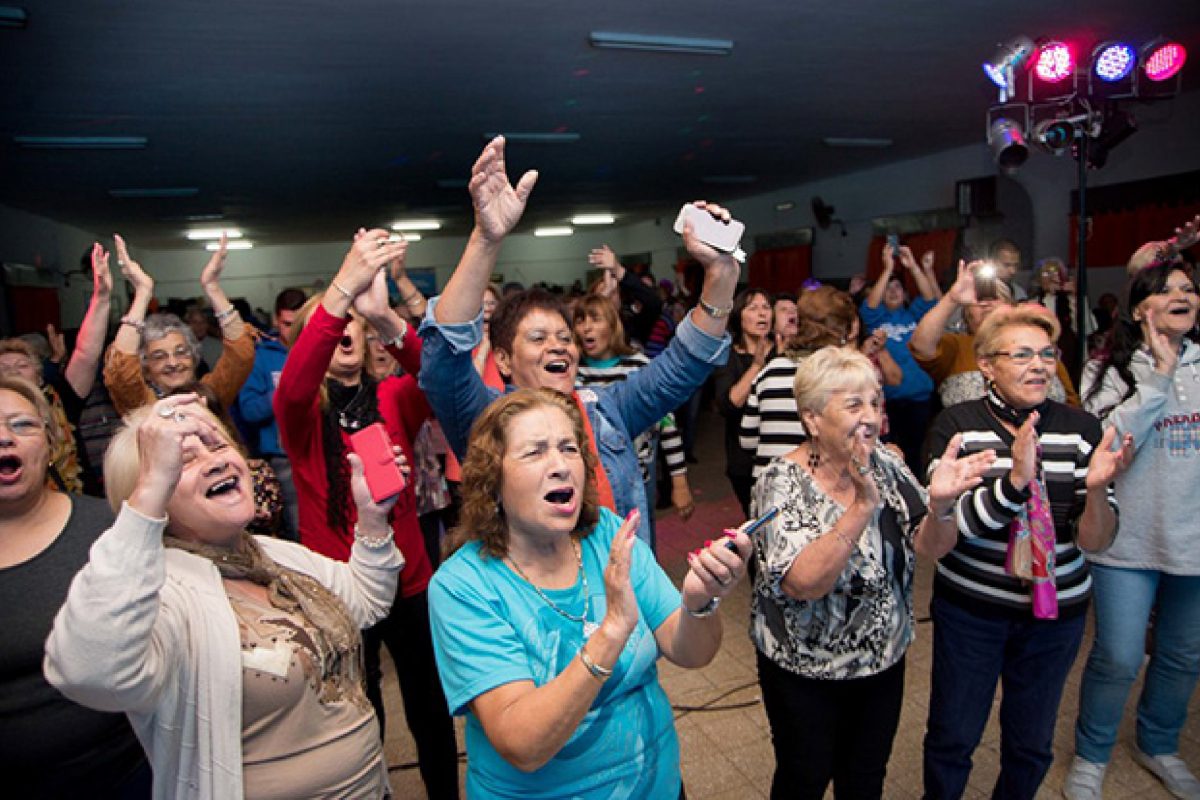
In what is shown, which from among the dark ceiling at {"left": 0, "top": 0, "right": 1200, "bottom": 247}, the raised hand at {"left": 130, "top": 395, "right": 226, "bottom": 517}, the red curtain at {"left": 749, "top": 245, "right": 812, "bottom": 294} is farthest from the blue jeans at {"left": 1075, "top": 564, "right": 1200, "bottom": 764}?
the red curtain at {"left": 749, "top": 245, "right": 812, "bottom": 294}

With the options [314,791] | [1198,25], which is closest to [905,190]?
[1198,25]

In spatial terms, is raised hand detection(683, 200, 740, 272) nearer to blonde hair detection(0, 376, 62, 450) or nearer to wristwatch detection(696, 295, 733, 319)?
wristwatch detection(696, 295, 733, 319)

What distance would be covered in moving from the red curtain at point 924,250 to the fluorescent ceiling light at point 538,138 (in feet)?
17.1

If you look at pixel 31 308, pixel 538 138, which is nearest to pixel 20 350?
pixel 538 138

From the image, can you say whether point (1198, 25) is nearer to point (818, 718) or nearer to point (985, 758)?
point (985, 758)

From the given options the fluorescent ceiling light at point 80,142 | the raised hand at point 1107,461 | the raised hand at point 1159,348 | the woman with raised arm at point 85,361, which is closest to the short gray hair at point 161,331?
the woman with raised arm at point 85,361

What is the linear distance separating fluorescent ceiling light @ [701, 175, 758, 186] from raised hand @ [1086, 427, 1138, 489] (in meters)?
10.5

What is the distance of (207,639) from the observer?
4.24ft

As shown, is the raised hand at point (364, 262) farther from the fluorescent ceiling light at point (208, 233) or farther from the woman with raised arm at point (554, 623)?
the fluorescent ceiling light at point (208, 233)

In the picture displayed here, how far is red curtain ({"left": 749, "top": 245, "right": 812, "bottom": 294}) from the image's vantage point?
13.8 m

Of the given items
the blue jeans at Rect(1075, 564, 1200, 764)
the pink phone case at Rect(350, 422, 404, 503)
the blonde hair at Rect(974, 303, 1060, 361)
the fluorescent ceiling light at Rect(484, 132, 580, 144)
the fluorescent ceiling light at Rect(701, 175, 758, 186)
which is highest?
the fluorescent ceiling light at Rect(701, 175, 758, 186)

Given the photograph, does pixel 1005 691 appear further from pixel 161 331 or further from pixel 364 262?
pixel 161 331

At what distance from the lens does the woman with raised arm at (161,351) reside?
2.75 meters

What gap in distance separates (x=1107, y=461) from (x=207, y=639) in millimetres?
2178
